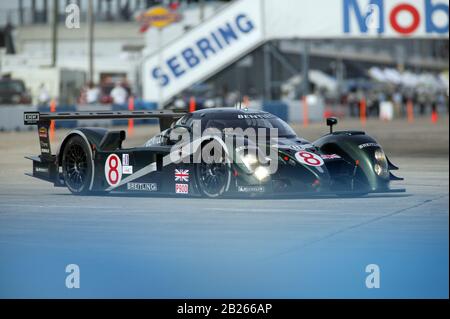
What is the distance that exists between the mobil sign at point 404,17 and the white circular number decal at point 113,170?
78.4ft

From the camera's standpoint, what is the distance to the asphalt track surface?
841cm

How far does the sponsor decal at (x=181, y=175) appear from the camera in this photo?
14242 millimetres

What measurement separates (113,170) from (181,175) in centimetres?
115

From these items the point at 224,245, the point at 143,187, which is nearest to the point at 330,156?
the point at 143,187

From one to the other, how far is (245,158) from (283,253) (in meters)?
3.78

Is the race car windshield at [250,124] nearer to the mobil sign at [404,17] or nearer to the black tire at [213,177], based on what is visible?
the black tire at [213,177]

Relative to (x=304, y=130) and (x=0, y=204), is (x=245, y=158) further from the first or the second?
(x=304, y=130)

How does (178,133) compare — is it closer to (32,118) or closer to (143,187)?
(143,187)

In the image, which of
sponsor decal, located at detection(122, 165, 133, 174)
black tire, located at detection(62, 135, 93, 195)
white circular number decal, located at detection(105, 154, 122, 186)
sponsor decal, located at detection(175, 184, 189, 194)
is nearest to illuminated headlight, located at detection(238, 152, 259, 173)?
sponsor decal, located at detection(175, 184, 189, 194)

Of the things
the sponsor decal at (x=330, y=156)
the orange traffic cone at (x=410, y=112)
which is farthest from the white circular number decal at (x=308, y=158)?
the orange traffic cone at (x=410, y=112)

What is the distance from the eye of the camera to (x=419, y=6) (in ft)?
127

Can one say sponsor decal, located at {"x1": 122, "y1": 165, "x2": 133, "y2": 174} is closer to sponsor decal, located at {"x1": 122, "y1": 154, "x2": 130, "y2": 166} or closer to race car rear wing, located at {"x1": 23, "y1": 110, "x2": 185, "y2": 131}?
sponsor decal, located at {"x1": 122, "y1": 154, "x2": 130, "y2": 166}

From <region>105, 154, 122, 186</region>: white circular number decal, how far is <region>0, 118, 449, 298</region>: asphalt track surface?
0.23 meters

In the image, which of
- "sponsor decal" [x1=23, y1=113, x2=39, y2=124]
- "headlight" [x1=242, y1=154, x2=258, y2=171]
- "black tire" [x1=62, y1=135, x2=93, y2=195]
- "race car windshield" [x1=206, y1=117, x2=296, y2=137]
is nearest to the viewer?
"headlight" [x1=242, y1=154, x2=258, y2=171]
